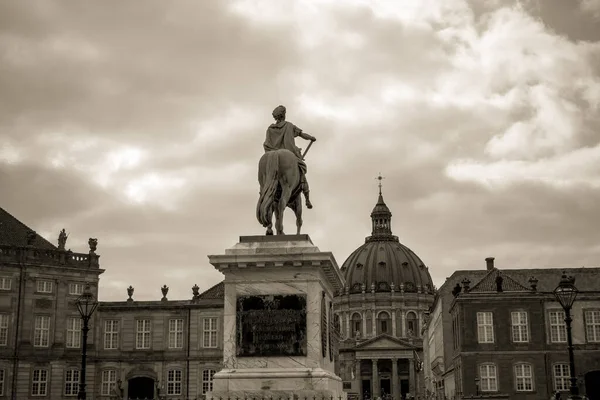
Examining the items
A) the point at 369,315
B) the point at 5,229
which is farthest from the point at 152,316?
the point at 369,315

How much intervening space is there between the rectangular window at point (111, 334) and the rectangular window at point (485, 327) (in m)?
29.8

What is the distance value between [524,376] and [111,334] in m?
33.2

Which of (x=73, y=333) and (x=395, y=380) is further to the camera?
(x=395, y=380)

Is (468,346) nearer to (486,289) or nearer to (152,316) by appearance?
(486,289)

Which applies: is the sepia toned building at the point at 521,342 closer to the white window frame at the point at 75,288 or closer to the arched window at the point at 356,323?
the white window frame at the point at 75,288

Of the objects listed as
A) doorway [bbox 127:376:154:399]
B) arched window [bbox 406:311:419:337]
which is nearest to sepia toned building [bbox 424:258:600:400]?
doorway [bbox 127:376:154:399]

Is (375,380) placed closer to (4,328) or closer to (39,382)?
(39,382)

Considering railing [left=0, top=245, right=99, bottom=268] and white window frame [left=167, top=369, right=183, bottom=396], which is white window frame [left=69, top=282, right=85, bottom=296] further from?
white window frame [left=167, top=369, right=183, bottom=396]

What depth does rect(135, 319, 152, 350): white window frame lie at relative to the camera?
224 ft

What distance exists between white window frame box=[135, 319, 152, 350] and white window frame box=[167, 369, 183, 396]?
294cm

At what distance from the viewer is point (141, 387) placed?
6894cm

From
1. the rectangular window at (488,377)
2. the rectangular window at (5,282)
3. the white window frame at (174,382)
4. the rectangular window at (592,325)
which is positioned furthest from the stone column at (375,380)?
the rectangular window at (5,282)

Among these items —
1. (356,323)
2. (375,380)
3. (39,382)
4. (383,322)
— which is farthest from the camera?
(356,323)

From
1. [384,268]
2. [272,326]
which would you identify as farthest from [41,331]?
[384,268]
